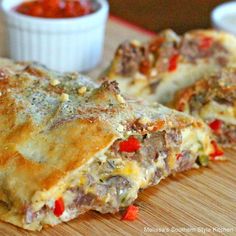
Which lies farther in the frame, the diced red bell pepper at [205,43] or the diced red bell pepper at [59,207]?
the diced red bell pepper at [205,43]

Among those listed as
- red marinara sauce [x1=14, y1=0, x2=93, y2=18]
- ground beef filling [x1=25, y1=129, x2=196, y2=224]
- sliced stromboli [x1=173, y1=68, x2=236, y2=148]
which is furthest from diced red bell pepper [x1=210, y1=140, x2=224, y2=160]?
red marinara sauce [x1=14, y1=0, x2=93, y2=18]

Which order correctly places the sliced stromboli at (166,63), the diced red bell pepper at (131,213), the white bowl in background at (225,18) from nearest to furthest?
the diced red bell pepper at (131,213) → the sliced stromboli at (166,63) → the white bowl in background at (225,18)

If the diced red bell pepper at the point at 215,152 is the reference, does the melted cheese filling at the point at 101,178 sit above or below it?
above

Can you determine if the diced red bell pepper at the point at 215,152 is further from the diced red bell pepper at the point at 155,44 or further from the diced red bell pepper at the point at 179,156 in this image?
the diced red bell pepper at the point at 155,44

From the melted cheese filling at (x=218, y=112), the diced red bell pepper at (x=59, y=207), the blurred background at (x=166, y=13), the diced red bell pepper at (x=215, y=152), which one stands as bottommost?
the blurred background at (x=166, y=13)

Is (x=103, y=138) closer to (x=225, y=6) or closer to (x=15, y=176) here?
(x=15, y=176)

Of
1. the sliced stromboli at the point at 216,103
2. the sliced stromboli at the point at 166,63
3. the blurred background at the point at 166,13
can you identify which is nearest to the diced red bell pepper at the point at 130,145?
the sliced stromboli at the point at 216,103

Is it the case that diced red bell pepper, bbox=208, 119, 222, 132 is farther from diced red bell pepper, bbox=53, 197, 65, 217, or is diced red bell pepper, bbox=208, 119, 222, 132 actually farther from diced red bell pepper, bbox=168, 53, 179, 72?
diced red bell pepper, bbox=53, 197, 65, 217
